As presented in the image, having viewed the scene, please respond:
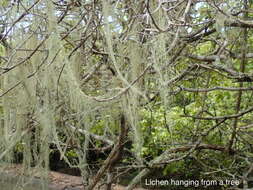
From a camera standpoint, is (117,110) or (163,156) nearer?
(117,110)

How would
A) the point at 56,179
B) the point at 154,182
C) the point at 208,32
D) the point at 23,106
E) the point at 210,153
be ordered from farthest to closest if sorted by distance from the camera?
the point at 56,179 < the point at 154,182 < the point at 210,153 < the point at 208,32 < the point at 23,106

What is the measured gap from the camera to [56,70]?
1.31 meters

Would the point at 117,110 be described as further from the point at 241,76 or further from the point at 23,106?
the point at 241,76

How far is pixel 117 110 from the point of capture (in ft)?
5.64

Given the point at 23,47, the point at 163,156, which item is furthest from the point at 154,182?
the point at 23,47

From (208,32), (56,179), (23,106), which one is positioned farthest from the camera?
(56,179)

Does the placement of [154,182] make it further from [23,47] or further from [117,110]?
[23,47]

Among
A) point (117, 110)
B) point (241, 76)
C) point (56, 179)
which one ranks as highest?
point (241, 76)

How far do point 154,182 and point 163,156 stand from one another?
218 cm

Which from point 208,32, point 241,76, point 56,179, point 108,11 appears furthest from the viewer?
point 56,179

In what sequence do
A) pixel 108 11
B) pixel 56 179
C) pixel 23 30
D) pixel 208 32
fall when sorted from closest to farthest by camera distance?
pixel 108 11, pixel 23 30, pixel 208 32, pixel 56 179

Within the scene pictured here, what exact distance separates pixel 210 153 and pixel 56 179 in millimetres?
2959

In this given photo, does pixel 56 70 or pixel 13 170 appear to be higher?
pixel 56 70

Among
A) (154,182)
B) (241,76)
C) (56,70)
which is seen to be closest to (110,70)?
(56,70)
